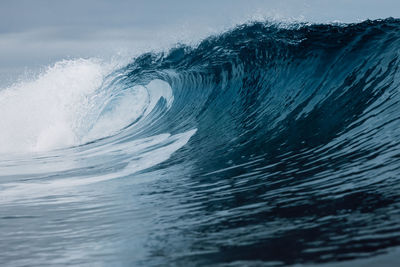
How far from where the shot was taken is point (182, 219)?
130 inches

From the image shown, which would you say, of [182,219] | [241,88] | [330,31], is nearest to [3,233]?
[182,219]

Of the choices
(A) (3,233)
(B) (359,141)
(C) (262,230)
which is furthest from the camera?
(B) (359,141)

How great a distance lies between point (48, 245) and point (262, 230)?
1.38 metres

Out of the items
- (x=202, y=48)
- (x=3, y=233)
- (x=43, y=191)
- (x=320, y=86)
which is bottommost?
(x=3, y=233)

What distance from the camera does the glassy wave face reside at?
2.64m

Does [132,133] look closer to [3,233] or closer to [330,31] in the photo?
[330,31]

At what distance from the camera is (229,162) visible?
16.7ft

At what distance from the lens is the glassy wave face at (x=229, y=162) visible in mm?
2645

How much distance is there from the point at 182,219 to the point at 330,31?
6.77 metres

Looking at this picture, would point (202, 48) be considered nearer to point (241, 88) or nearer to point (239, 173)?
point (241, 88)

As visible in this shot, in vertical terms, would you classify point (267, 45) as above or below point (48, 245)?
above

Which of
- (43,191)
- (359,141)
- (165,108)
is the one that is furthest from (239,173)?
(165,108)

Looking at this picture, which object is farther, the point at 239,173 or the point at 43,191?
the point at 43,191

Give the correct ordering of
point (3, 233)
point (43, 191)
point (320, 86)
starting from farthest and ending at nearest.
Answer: point (320, 86), point (43, 191), point (3, 233)
